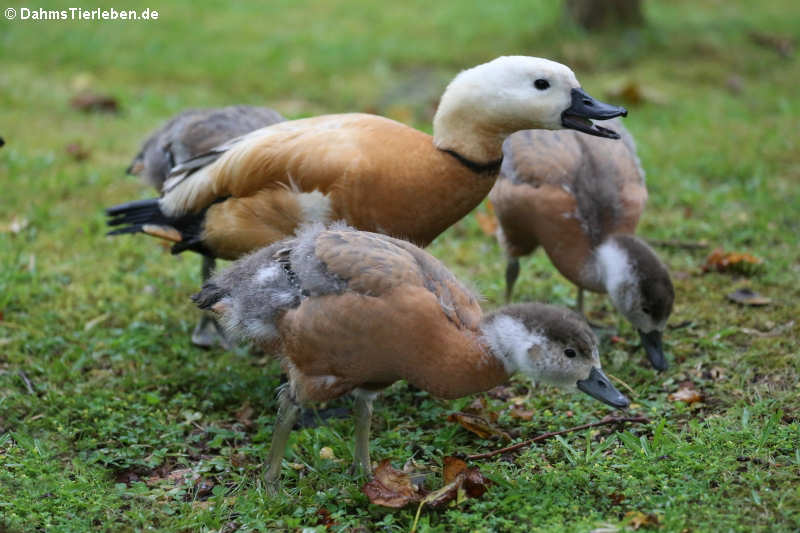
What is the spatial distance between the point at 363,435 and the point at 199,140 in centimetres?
235

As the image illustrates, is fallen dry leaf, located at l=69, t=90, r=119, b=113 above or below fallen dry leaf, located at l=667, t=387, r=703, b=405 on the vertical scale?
above

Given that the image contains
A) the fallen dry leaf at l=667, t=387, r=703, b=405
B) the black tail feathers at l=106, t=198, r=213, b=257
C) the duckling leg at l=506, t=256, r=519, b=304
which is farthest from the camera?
the duckling leg at l=506, t=256, r=519, b=304

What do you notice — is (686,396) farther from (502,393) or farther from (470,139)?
(470,139)

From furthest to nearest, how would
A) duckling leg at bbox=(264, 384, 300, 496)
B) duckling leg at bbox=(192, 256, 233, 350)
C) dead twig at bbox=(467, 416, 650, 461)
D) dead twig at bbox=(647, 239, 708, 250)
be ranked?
dead twig at bbox=(647, 239, 708, 250)
duckling leg at bbox=(192, 256, 233, 350)
dead twig at bbox=(467, 416, 650, 461)
duckling leg at bbox=(264, 384, 300, 496)

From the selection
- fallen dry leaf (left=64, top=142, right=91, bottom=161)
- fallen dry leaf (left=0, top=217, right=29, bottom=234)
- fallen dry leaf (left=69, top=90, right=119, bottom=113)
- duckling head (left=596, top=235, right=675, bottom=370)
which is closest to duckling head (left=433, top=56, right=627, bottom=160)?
duckling head (left=596, top=235, right=675, bottom=370)

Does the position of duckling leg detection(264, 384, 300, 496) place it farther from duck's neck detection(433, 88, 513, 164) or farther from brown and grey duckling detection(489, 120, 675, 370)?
brown and grey duckling detection(489, 120, 675, 370)

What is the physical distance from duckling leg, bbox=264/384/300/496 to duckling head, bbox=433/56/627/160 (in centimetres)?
162

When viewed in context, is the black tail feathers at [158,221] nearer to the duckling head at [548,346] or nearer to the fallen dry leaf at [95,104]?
the duckling head at [548,346]

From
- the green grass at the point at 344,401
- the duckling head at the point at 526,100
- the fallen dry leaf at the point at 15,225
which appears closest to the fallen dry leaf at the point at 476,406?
the green grass at the point at 344,401

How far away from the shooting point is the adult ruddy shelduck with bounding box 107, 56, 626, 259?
4.36 meters

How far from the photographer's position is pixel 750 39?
421 inches

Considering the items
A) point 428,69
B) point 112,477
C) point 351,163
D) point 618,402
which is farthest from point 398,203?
point 428,69

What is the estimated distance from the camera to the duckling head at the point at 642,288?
4.64m

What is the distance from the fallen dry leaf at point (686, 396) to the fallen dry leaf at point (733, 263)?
1.46 metres
